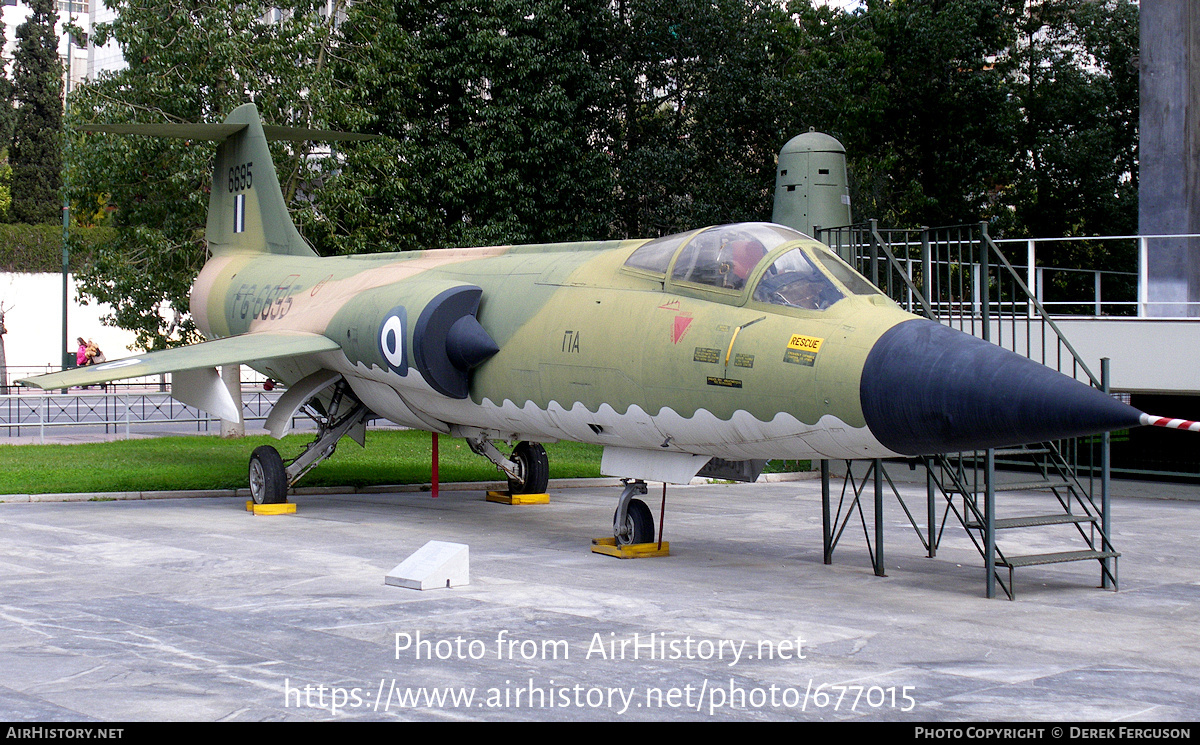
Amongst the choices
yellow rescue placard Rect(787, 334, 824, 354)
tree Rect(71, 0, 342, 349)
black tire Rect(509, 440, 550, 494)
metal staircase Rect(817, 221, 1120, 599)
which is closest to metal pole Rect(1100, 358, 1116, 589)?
metal staircase Rect(817, 221, 1120, 599)

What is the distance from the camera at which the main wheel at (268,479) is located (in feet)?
43.6

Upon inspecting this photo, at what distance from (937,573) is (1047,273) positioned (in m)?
22.4

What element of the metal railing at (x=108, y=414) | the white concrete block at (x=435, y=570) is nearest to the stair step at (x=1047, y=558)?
the white concrete block at (x=435, y=570)

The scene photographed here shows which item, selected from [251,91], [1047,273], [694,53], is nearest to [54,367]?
[251,91]

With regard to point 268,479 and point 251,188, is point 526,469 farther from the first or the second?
point 251,188

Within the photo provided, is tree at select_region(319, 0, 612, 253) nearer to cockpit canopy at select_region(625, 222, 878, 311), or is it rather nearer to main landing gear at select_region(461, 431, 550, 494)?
main landing gear at select_region(461, 431, 550, 494)

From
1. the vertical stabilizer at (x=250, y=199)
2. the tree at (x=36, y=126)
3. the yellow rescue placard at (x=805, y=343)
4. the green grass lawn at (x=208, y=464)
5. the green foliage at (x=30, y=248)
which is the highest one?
the tree at (x=36, y=126)

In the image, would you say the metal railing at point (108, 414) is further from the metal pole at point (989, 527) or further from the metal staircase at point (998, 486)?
the metal pole at point (989, 527)

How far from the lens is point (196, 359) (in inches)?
499

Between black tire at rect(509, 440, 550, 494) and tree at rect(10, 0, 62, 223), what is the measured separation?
154 ft

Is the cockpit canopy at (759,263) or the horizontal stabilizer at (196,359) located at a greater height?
the cockpit canopy at (759,263)

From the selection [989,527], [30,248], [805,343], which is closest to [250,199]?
[805,343]

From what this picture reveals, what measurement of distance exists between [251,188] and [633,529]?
9.45m

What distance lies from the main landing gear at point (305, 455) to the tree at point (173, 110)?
7.94 m
